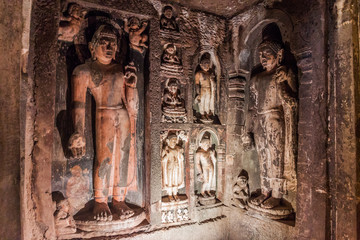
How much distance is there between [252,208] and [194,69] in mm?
2450

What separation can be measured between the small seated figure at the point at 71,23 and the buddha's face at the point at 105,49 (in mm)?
334

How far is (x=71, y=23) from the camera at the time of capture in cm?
317

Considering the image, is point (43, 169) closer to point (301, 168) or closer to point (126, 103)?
point (126, 103)

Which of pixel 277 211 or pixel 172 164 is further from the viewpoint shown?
pixel 172 164

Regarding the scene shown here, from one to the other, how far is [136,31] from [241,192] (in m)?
3.10

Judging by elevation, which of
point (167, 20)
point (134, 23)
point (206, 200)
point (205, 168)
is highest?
point (167, 20)

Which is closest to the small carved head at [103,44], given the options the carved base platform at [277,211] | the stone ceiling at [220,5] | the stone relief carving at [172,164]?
the stone ceiling at [220,5]

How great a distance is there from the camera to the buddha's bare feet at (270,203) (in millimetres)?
3418

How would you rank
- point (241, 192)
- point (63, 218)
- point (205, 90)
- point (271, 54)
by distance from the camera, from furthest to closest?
point (205, 90), point (241, 192), point (271, 54), point (63, 218)

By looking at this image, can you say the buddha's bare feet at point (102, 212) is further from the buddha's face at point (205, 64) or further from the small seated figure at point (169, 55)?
the buddha's face at point (205, 64)

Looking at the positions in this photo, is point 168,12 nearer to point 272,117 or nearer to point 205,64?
point 205,64

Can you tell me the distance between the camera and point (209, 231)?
13.1 feet

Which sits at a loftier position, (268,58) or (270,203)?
(268,58)

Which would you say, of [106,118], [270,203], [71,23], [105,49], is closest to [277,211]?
[270,203]
